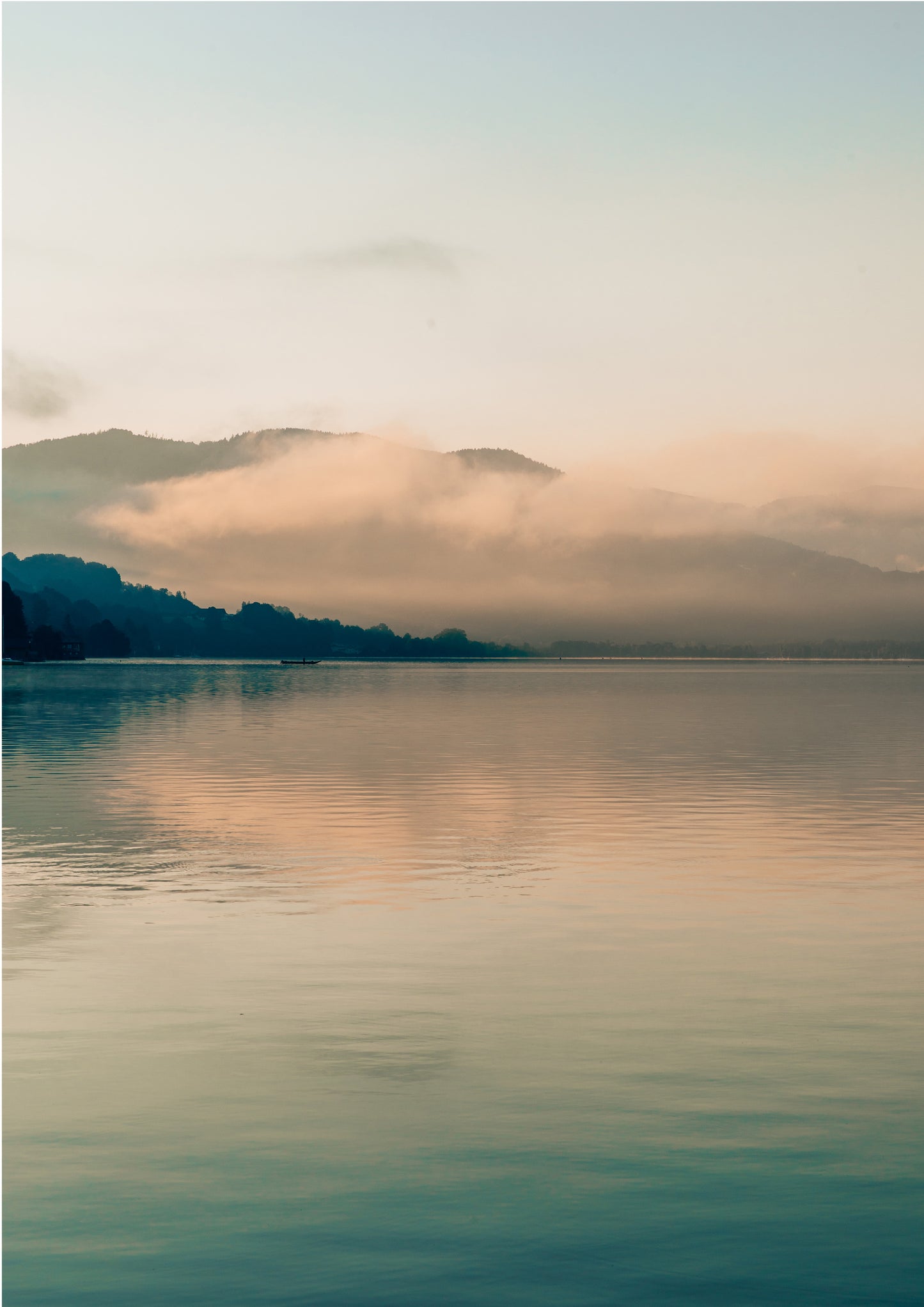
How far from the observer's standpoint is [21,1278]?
11.8 meters

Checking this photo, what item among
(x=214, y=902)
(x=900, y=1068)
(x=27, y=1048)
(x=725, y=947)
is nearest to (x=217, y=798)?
(x=214, y=902)

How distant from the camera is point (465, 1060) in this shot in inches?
702

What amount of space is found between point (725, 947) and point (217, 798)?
29093mm

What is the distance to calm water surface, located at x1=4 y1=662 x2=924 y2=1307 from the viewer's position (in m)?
12.1

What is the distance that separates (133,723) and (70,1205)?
305 ft

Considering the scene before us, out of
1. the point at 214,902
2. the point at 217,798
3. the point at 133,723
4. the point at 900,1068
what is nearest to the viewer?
the point at 900,1068

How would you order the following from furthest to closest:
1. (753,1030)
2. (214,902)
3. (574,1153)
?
(214,902) → (753,1030) → (574,1153)

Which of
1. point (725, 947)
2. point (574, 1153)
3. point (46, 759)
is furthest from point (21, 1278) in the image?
point (46, 759)

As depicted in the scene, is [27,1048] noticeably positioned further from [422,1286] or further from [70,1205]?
[422,1286]

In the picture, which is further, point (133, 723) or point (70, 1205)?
point (133, 723)

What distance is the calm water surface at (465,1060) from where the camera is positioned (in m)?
12.1

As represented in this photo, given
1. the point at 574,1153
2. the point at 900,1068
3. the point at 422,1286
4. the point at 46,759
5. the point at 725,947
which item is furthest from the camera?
the point at 46,759

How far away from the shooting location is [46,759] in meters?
68.0

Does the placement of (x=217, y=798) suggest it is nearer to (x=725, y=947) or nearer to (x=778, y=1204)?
(x=725, y=947)
